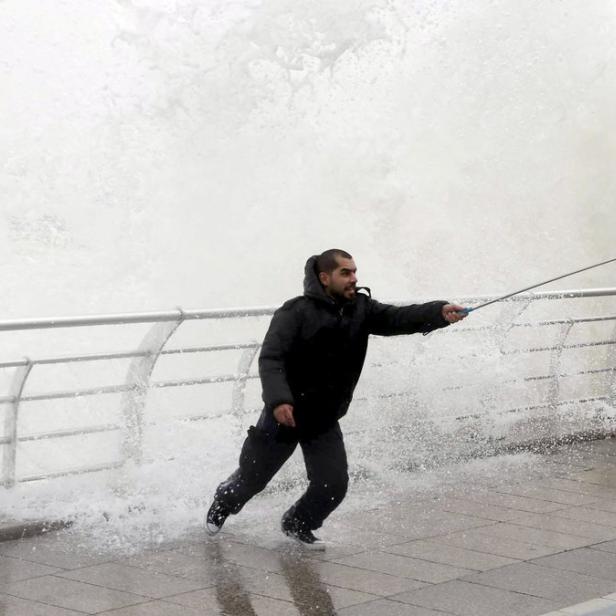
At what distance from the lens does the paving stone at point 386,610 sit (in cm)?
520

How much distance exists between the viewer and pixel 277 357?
6.11 metres

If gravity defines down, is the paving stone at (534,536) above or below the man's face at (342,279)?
below

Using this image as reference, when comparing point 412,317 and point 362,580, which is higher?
point 412,317

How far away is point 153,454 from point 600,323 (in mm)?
12032

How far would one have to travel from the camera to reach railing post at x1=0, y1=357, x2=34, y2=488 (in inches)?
275

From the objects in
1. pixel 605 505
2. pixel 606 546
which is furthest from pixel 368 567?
pixel 605 505

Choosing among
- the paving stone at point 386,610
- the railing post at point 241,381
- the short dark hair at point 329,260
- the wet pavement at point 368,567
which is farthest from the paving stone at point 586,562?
the railing post at point 241,381

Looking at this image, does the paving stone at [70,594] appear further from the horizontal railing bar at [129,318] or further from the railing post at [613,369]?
the railing post at [613,369]

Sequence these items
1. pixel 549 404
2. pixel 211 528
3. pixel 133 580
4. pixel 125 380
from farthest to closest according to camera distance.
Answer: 1. pixel 549 404
2. pixel 125 380
3. pixel 211 528
4. pixel 133 580

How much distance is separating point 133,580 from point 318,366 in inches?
53.4

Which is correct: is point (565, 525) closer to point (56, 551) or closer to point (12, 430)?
point (56, 551)

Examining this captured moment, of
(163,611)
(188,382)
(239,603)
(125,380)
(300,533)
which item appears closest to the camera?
(163,611)

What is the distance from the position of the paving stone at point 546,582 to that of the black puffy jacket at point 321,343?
1113 mm

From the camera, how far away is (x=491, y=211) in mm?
19797
